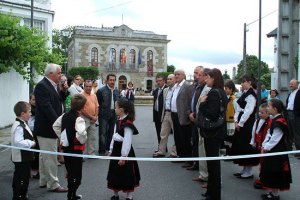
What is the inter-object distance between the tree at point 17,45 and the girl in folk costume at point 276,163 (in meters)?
9.79

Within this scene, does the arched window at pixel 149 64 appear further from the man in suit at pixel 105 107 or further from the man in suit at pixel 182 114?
the man in suit at pixel 182 114

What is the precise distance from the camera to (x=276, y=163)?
247 inches

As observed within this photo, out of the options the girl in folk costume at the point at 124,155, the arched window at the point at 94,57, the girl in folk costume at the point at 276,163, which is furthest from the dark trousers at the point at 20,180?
the arched window at the point at 94,57

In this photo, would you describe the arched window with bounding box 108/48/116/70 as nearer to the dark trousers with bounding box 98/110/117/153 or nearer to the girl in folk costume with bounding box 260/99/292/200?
the dark trousers with bounding box 98/110/117/153

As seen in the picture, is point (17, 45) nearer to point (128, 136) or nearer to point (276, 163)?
point (128, 136)

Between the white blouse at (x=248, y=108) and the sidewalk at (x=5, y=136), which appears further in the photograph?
the sidewalk at (x=5, y=136)

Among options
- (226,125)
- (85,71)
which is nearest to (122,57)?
(85,71)

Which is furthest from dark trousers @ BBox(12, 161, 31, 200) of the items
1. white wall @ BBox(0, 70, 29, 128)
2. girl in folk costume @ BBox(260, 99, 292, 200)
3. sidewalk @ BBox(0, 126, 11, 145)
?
white wall @ BBox(0, 70, 29, 128)

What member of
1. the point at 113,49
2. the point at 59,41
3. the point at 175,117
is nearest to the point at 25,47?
the point at 175,117

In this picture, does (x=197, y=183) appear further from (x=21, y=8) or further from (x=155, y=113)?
(x=21, y=8)

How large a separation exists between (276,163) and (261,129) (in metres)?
0.94

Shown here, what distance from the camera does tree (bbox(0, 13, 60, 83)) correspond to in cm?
1334

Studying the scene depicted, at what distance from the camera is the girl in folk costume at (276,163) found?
246 inches

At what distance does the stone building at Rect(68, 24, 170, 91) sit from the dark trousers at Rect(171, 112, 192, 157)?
205ft
